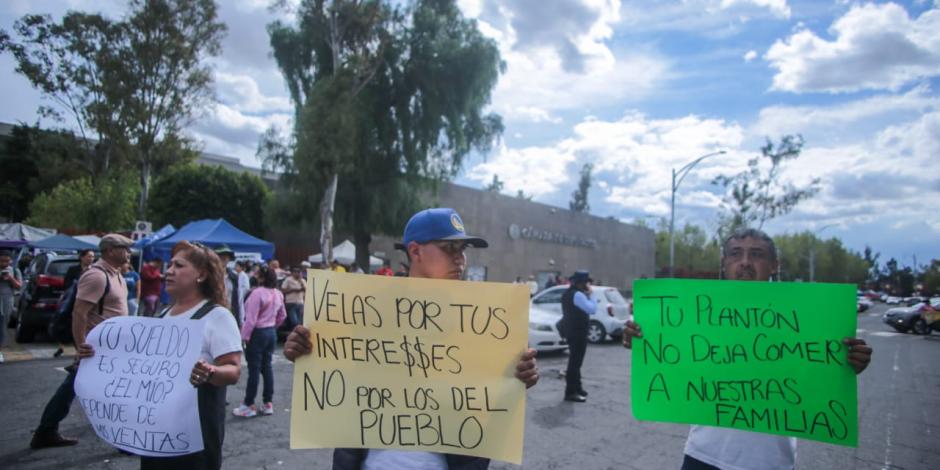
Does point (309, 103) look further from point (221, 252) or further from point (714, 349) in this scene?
point (714, 349)

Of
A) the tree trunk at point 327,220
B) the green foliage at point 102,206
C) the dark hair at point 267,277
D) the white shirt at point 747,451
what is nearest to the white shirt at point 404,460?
the white shirt at point 747,451

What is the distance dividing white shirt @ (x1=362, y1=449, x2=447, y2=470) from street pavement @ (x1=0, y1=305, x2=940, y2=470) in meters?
2.96

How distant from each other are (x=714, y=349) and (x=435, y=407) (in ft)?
4.33

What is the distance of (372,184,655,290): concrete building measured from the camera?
33750 millimetres

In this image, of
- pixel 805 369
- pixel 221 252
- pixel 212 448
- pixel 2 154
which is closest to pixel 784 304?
pixel 805 369

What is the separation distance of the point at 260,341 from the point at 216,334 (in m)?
3.91

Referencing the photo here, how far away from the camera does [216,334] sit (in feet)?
8.97

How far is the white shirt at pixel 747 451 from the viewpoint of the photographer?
2.38 meters

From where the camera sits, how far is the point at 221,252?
8398mm

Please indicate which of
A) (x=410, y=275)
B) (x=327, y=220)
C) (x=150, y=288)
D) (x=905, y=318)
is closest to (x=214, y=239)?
(x=150, y=288)

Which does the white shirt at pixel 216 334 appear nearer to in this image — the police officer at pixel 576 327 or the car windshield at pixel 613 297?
the police officer at pixel 576 327

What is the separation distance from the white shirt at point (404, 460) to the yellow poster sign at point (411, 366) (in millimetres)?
34

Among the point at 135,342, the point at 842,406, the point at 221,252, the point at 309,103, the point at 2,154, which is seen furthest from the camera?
the point at 2,154

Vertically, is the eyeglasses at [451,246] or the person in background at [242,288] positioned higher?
the eyeglasses at [451,246]
